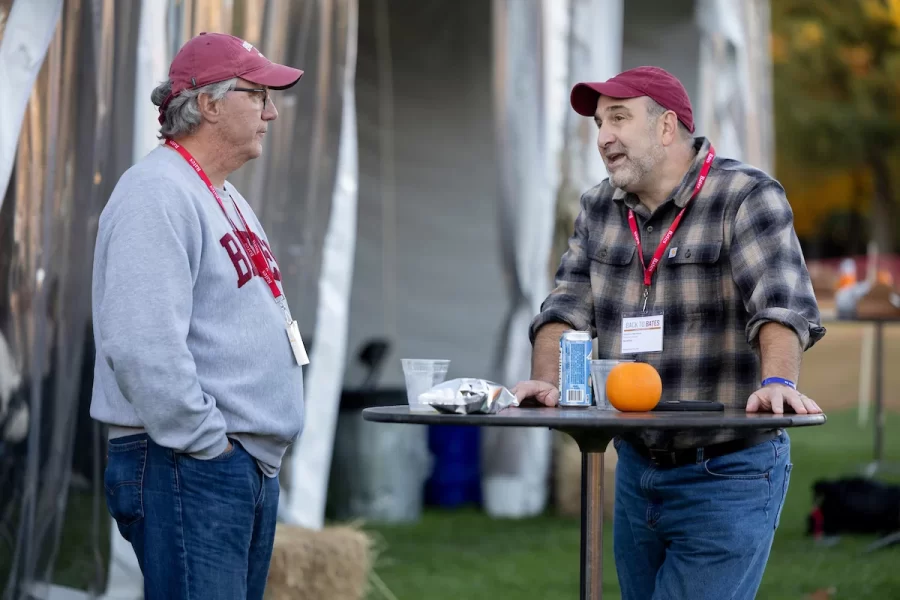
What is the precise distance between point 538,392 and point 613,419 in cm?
57

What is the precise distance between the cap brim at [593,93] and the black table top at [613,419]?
2.46 feet

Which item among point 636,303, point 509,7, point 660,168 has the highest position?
point 509,7

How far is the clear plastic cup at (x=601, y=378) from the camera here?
2406 mm

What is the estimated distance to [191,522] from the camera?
86.3 inches

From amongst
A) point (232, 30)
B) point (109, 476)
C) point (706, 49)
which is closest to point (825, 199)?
point (706, 49)

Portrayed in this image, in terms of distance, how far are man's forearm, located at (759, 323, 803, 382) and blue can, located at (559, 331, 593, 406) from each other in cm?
35

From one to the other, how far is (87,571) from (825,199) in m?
27.4

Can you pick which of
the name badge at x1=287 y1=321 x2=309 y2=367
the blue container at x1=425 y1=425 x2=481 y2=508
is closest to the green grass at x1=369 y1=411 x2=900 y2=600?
the blue container at x1=425 y1=425 x2=481 y2=508

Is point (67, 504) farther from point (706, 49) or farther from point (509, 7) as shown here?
point (706, 49)

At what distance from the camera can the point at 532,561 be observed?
540cm

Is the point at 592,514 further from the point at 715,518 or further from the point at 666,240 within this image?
the point at 666,240

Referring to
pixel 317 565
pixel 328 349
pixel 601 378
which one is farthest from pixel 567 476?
pixel 601 378

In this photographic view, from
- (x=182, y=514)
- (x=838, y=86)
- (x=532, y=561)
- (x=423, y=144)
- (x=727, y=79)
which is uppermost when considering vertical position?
(x=838, y=86)

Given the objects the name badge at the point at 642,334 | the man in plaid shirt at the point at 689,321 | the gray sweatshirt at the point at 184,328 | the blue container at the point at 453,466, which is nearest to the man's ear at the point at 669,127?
the man in plaid shirt at the point at 689,321
